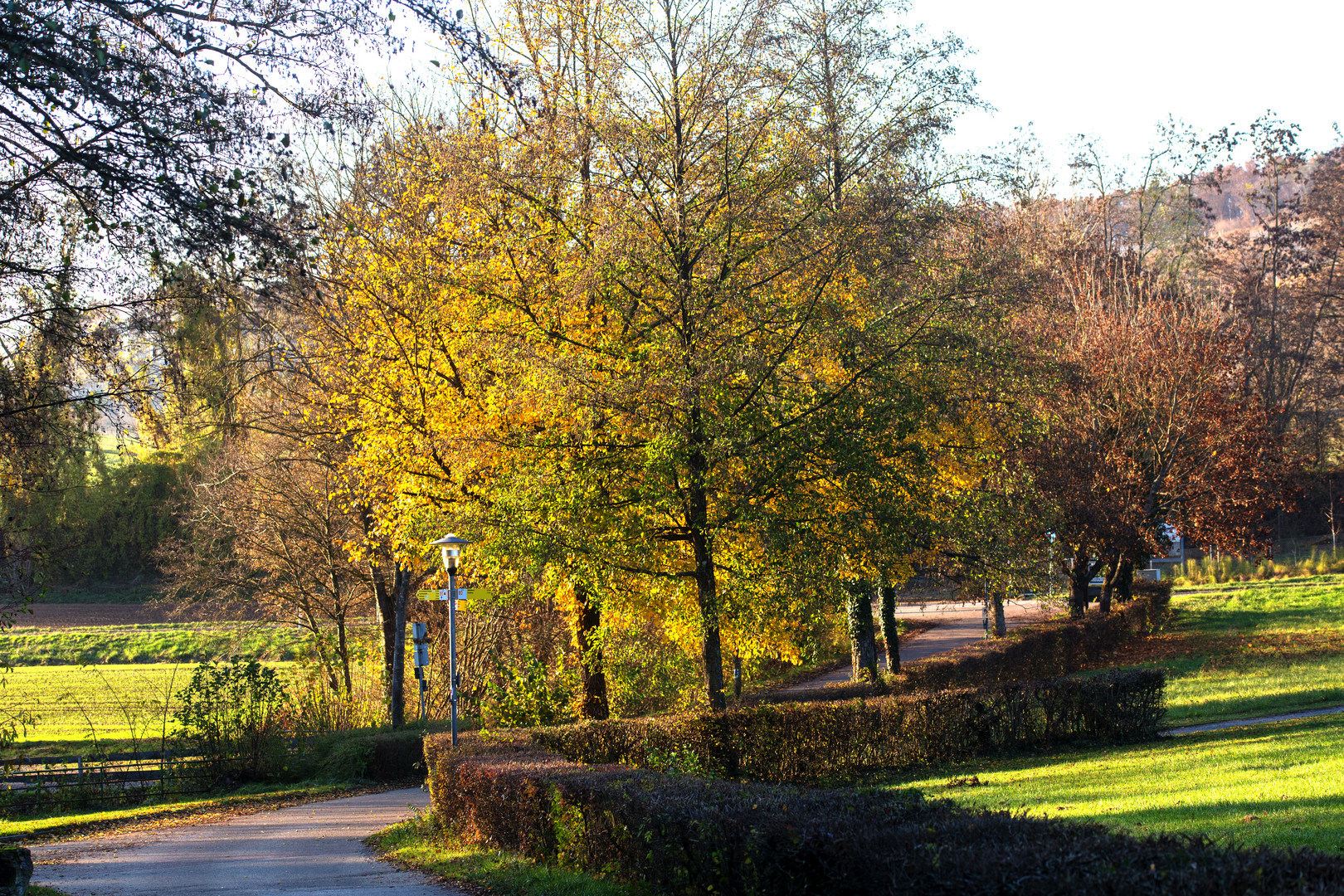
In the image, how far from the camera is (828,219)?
1196 cm

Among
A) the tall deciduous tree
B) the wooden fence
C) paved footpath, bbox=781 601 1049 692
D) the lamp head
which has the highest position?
the tall deciduous tree

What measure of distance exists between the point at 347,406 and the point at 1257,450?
23.0 meters

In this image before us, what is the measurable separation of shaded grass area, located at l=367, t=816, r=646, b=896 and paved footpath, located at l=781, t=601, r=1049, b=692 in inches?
447

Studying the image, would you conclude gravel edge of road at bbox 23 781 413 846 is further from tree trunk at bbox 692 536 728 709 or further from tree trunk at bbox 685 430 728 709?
tree trunk at bbox 685 430 728 709

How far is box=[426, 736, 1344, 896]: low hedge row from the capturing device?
419cm

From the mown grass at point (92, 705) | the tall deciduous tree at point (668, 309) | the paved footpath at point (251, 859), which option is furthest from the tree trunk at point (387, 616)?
the tall deciduous tree at point (668, 309)

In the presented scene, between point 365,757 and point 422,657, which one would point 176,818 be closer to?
point 365,757

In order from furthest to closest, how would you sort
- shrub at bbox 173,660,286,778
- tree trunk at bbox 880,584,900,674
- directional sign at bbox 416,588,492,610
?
1. tree trunk at bbox 880,584,900,674
2. shrub at bbox 173,660,286,778
3. directional sign at bbox 416,588,492,610

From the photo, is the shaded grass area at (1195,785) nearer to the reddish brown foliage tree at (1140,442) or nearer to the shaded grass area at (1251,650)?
the shaded grass area at (1251,650)

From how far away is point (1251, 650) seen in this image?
21734 millimetres

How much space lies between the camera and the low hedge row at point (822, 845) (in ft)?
13.8

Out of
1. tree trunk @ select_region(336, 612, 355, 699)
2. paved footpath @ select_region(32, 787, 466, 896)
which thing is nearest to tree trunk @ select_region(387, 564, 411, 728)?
tree trunk @ select_region(336, 612, 355, 699)

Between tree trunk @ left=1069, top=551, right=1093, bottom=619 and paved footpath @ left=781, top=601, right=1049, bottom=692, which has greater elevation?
tree trunk @ left=1069, top=551, right=1093, bottom=619

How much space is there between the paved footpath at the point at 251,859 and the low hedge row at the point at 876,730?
8.66ft
